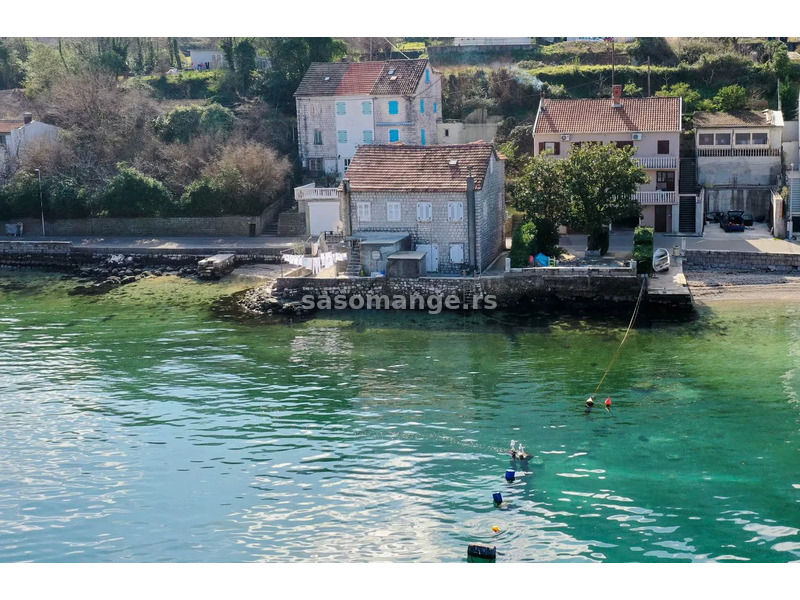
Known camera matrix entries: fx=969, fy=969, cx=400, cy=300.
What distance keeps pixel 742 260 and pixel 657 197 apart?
6.96 meters

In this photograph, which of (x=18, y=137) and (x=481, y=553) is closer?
(x=481, y=553)

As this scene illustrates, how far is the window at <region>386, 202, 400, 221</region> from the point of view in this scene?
154 ft

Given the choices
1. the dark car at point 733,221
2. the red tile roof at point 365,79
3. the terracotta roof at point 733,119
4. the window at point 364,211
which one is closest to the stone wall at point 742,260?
the dark car at point 733,221

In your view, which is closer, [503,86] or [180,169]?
[180,169]

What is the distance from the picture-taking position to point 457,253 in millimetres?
46656

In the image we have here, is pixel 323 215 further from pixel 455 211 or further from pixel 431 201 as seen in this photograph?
pixel 455 211

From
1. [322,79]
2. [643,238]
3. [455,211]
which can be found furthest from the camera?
[322,79]

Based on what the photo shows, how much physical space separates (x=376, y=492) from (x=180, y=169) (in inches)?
1637

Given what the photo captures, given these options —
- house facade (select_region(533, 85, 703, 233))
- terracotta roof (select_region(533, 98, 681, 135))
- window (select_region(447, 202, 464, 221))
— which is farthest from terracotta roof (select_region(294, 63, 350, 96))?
window (select_region(447, 202, 464, 221))

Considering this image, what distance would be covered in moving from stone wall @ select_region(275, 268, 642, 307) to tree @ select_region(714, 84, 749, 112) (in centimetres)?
2155

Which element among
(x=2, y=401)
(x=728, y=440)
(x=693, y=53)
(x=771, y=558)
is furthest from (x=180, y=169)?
(x=771, y=558)

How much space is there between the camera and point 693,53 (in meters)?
70.2

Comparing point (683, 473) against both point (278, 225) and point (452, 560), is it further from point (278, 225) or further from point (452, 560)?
point (278, 225)

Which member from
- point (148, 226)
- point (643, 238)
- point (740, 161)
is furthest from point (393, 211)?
point (740, 161)
